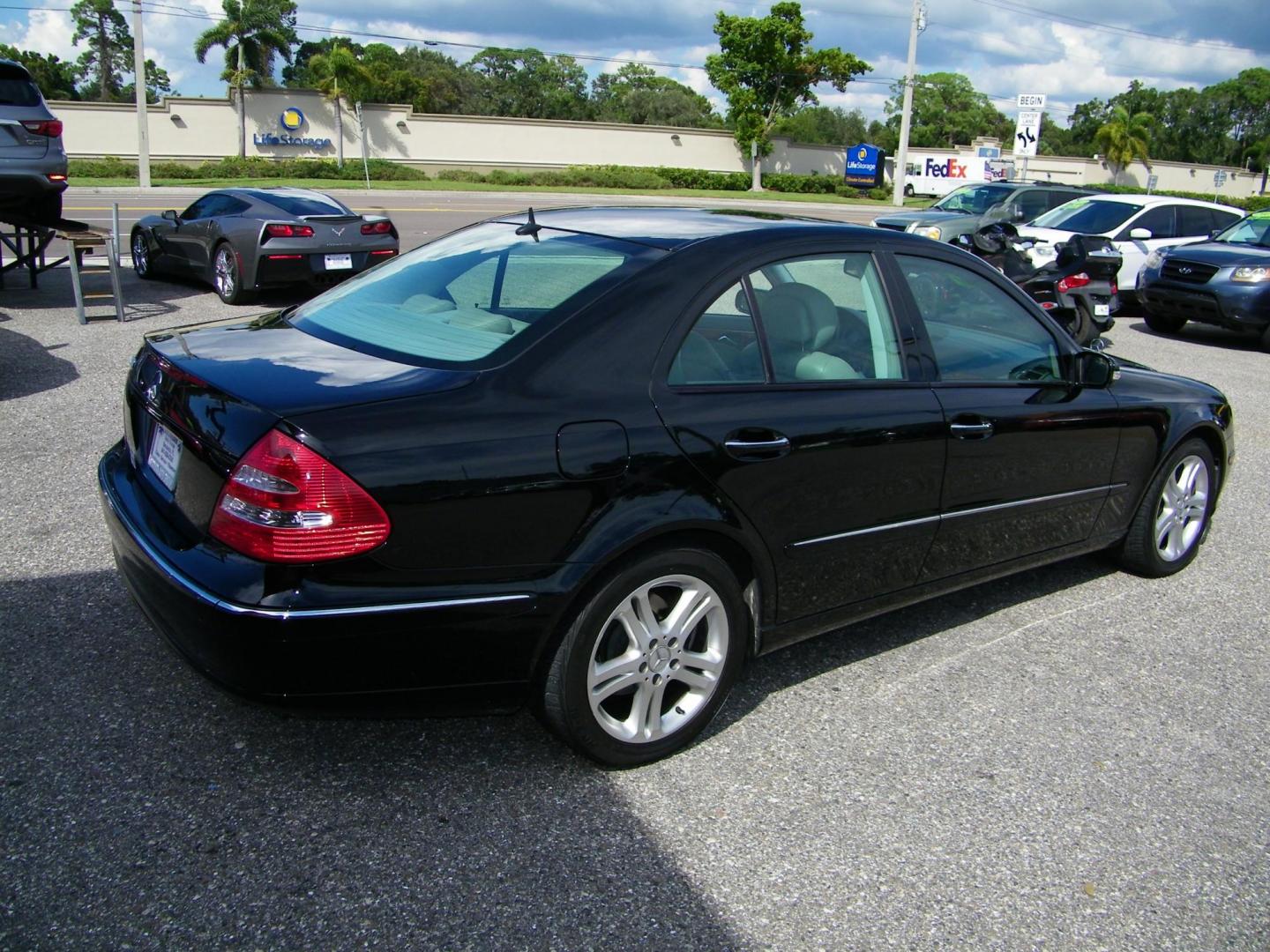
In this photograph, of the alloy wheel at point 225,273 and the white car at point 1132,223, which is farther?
the white car at point 1132,223

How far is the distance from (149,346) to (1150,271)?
12.7 m

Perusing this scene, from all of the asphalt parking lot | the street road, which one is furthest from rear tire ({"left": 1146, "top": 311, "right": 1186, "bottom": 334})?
the asphalt parking lot

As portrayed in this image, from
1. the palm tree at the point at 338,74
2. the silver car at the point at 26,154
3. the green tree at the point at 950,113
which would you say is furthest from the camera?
the green tree at the point at 950,113

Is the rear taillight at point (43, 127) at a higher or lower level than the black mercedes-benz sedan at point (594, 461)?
higher

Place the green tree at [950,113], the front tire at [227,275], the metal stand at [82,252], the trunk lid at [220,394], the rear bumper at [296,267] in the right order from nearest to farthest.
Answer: the trunk lid at [220,394] → the metal stand at [82,252] → the rear bumper at [296,267] → the front tire at [227,275] → the green tree at [950,113]

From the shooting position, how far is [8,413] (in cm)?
686

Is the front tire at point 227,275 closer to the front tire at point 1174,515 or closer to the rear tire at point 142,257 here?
the rear tire at point 142,257

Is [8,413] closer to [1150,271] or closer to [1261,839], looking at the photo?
[1261,839]

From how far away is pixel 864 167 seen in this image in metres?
60.8

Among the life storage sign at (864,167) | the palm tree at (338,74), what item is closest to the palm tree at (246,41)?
the palm tree at (338,74)

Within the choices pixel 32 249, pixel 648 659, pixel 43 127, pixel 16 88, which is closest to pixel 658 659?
pixel 648 659

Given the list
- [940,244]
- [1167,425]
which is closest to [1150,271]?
[1167,425]

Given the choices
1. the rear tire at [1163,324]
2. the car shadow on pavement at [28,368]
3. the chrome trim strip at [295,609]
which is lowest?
the car shadow on pavement at [28,368]

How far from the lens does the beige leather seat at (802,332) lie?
11.4 ft
